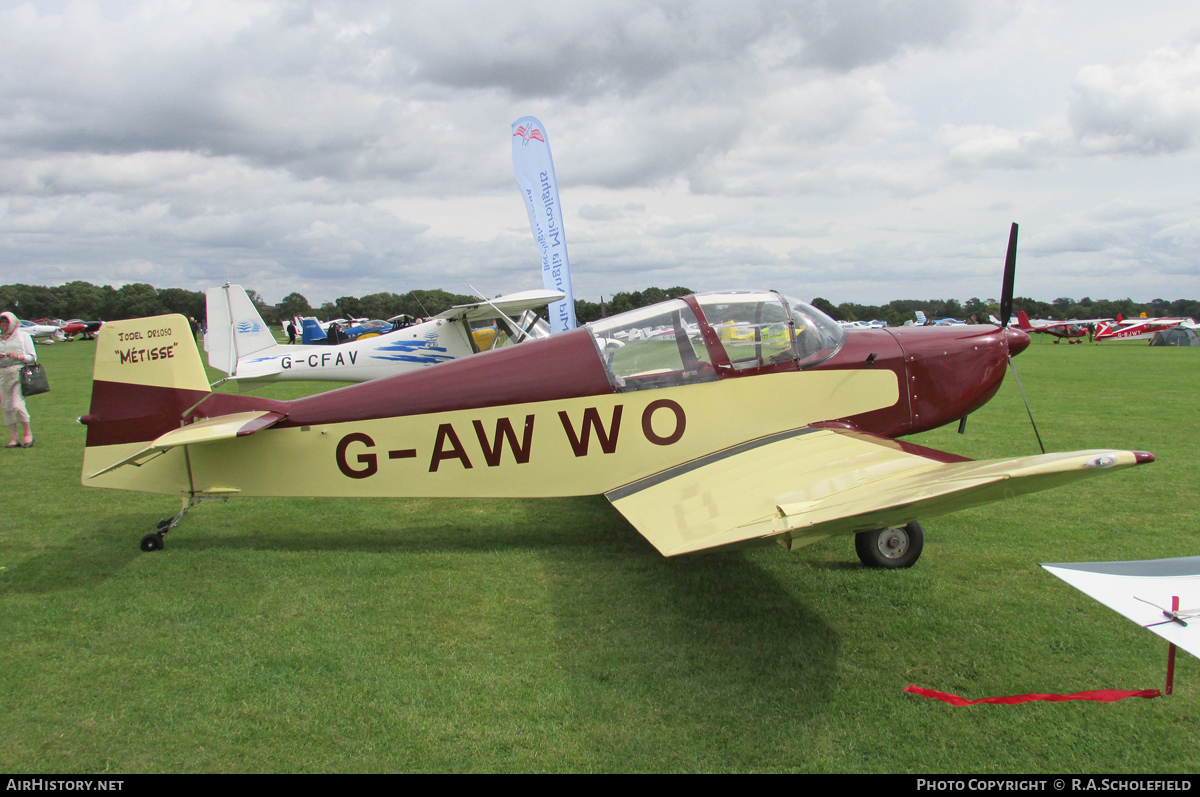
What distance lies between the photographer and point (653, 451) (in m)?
4.49

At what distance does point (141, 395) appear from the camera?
15.5ft

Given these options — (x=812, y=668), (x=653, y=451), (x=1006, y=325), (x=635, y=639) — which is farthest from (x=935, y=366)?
(x=635, y=639)

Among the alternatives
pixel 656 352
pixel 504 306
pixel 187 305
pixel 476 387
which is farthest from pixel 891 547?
pixel 187 305

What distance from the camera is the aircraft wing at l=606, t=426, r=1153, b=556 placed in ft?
8.28

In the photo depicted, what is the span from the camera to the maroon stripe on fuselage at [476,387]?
4.44 m

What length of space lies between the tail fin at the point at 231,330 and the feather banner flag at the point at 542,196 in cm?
660

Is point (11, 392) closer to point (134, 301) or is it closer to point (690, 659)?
point (690, 659)

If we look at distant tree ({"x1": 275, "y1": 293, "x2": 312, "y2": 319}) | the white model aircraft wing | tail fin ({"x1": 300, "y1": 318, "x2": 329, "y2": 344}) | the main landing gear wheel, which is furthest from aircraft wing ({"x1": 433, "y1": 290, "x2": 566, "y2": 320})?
distant tree ({"x1": 275, "y1": 293, "x2": 312, "y2": 319})

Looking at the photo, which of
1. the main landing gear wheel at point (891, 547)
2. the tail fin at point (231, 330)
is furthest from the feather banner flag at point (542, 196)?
the main landing gear wheel at point (891, 547)

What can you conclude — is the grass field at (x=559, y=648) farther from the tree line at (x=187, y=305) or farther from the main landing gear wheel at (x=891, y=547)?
the tree line at (x=187, y=305)

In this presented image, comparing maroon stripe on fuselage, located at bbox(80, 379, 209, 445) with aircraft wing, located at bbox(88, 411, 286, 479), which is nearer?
aircraft wing, located at bbox(88, 411, 286, 479)

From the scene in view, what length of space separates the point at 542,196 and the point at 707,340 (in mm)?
13668

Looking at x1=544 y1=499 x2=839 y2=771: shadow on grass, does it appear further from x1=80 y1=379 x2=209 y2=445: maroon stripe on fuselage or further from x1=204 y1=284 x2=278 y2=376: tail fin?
x1=204 y1=284 x2=278 y2=376: tail fin

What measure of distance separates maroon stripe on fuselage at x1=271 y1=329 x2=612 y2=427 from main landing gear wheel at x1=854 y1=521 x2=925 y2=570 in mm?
1956
